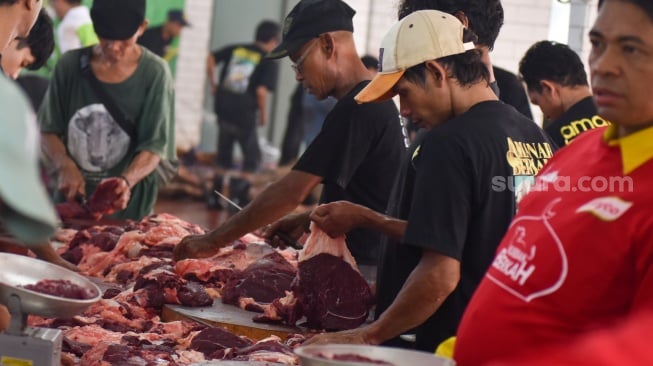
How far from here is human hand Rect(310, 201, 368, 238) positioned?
4676 millimetres

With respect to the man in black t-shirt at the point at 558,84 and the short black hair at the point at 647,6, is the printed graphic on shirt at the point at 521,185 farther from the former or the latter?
the man in black t-shirt at the point at 558,84

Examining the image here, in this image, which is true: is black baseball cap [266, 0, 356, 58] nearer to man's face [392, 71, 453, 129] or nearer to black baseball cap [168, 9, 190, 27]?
man's face [392, 71, 453, 129]

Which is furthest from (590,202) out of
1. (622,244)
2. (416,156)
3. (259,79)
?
(259,79)

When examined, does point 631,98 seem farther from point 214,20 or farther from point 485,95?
point 214,20

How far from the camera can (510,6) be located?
13.0 meters

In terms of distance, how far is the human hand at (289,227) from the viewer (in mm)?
5617

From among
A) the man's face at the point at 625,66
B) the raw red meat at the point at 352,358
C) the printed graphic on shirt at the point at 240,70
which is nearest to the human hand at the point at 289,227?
the raw red meat at the point at 352,358

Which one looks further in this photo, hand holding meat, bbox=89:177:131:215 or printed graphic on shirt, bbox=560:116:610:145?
hand holding meat, bbox=89:177:131:215

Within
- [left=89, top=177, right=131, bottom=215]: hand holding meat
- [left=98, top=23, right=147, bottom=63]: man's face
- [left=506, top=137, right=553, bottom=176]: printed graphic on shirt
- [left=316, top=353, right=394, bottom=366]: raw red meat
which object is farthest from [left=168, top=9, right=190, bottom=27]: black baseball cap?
[left=316, top=353, right=394, bottom=366]: raw red meat

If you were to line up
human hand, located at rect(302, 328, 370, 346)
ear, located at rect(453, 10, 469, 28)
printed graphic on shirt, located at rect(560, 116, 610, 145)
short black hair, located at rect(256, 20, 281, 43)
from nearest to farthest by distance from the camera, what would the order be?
human hand, located at rect(302, 328, 370, 346), ear, located at rect(453, 10, 469, 28), printed graphic on shirt, located at rect(560, 116, 610, 145), short black hair, located at rect(256, 20, 281, 43)

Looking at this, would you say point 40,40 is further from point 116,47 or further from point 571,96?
point 571,96

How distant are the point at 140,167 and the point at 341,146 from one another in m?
2.90

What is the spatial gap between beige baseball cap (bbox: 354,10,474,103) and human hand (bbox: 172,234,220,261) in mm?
1850

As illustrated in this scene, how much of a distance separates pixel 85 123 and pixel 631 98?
18.8 feet
